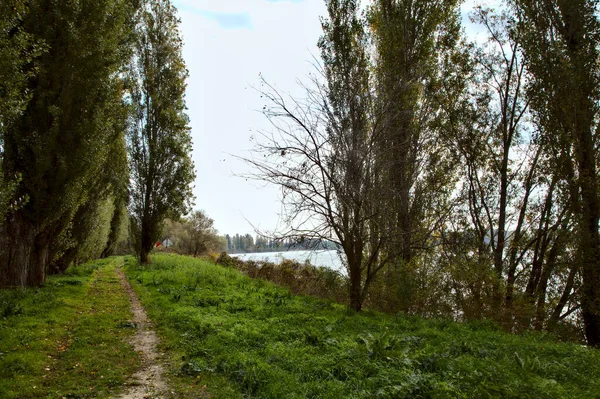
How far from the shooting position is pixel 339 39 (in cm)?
1135

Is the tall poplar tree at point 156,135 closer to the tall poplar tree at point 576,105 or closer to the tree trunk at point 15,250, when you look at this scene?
the tree trunk at point 15,250

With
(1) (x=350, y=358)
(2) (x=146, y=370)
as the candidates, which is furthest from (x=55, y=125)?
(1) (x=350, y=358)

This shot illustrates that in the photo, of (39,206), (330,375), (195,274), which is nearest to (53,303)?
(39,206)

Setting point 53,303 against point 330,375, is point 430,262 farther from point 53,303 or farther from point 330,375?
point 53,303

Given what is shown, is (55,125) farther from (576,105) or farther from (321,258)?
(576,105)

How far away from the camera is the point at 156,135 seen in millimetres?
21891

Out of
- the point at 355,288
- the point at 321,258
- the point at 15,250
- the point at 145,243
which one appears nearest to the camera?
the point at 15,250

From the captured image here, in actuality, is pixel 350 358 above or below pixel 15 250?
below

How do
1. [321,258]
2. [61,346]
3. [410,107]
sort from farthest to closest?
[321,258], [410,107], [61,346]

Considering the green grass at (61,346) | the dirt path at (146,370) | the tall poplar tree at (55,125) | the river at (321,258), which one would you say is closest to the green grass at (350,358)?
the dirt path at (146,370)

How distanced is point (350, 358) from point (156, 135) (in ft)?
64.8

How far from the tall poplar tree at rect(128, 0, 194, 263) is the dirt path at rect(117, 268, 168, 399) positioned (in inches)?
542

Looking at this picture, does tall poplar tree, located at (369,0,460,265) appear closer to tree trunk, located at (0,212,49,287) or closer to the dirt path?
the dirt path

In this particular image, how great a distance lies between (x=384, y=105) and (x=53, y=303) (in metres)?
10.2
